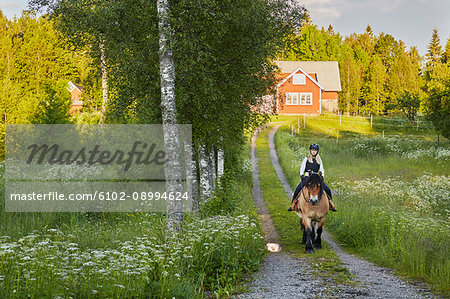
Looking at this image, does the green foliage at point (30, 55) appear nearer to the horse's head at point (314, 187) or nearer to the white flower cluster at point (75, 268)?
the horse's head at point (314, 187)

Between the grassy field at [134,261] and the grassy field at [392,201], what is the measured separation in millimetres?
3373

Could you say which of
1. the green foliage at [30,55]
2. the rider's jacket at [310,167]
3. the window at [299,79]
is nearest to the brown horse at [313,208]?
the rider's jacket at [310,167]

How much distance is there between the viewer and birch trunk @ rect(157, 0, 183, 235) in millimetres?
9935

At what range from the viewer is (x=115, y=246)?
9.34 metres

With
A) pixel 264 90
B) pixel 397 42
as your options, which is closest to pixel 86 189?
pixel 264 90

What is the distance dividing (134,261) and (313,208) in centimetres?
641

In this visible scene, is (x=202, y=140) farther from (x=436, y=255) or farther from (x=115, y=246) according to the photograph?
(x=436, y=255)

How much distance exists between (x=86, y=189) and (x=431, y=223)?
543 inches

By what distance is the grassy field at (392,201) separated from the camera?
9.86m

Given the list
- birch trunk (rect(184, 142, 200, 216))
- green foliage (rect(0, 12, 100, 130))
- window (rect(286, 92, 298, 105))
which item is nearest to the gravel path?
birch trunk (rect(184, 142, 200, 216))

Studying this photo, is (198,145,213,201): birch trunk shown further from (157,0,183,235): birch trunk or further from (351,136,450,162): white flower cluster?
(351,136,450,162): white flower cluster

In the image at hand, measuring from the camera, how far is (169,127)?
10055 millimetres

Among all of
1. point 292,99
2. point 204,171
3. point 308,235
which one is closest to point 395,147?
point 204,171

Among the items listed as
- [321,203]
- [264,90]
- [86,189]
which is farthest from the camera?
[86,189]
